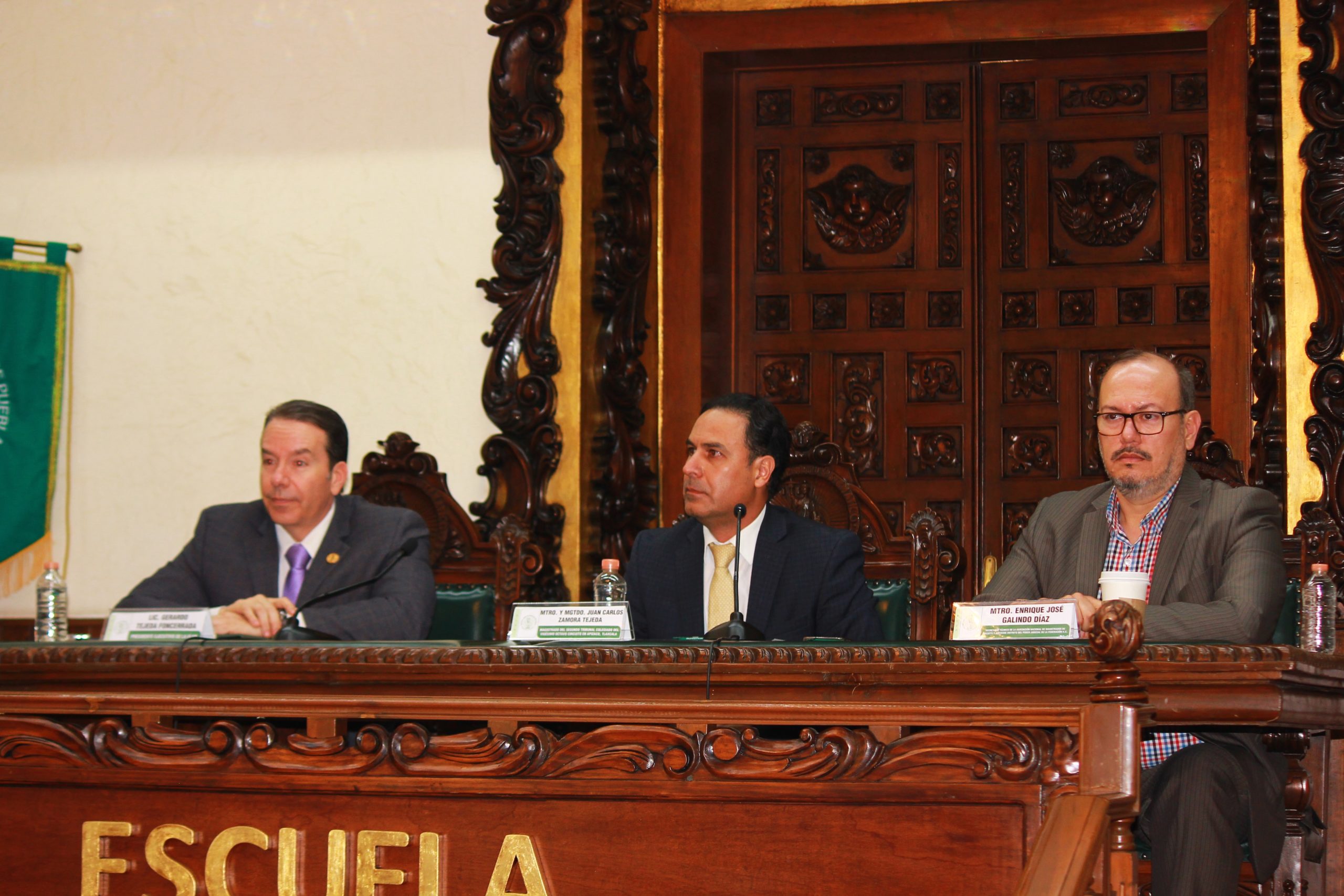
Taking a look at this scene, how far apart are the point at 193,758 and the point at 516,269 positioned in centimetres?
260

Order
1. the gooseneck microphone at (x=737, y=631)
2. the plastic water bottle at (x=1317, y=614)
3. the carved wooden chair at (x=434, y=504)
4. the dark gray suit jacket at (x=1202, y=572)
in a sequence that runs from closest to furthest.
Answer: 1. the dark gray suit jacket at (x=1202, y=572)
2. the gooseneck microphone at (x=737, y=631)
3. the plastic water bottle at (x=1317, y=614)
4. the carved wooden chair at (x=434, y=504)

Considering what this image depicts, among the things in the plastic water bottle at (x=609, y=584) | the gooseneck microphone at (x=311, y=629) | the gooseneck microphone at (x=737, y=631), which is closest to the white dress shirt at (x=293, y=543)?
the gooseneck microphone at (x=311, y=629)

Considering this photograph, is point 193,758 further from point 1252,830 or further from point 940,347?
point 940,347

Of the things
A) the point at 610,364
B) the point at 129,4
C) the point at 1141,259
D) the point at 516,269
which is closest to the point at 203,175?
the point at 129,4

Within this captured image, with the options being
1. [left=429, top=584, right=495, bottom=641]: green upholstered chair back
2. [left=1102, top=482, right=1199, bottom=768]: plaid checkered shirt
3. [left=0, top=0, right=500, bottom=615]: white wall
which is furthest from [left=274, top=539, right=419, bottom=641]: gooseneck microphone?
[left=1102, top=482, right=1199, bottom=768]: plaid checkered shirt

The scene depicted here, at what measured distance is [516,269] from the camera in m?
4.57

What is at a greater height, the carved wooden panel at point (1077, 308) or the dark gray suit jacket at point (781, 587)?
the carved wooden panel at point (1077, 308)

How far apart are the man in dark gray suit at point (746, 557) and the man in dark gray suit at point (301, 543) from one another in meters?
0.55

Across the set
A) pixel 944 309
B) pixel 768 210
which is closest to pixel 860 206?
pixel 768 210

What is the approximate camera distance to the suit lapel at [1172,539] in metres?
3.06

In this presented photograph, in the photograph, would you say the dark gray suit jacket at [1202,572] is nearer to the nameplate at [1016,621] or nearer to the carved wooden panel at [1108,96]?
the nameplate at [1016,621]

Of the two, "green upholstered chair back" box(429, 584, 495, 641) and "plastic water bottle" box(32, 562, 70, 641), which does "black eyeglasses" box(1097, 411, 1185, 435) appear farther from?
"plastic water bottle" box(32, 562, 70, 641)

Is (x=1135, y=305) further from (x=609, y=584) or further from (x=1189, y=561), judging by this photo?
(x=609, y=584)

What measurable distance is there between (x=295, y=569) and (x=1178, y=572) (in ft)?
6.53
